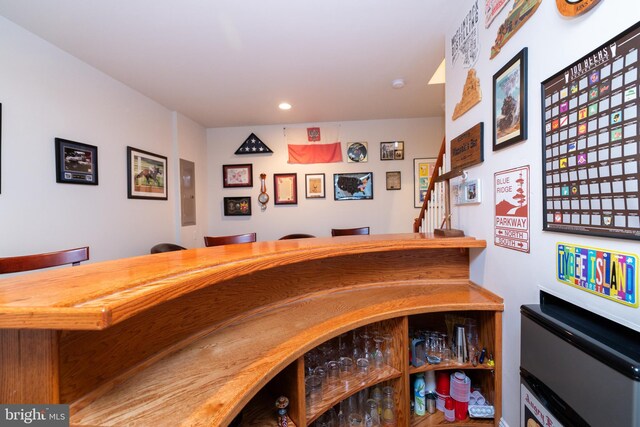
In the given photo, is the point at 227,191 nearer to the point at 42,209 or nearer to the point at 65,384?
the point at 42,209

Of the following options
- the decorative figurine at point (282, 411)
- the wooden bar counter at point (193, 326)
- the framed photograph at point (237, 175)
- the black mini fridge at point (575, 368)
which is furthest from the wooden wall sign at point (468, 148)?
the framed photograph at point (237, 175)

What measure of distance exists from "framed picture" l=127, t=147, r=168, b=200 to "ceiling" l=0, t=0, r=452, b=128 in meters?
0.70

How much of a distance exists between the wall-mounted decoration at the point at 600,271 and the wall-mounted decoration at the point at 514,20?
1.01m

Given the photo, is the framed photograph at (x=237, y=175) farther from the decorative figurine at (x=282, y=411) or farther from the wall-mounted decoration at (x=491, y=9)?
the decorative figurine at (x=282, y=411)

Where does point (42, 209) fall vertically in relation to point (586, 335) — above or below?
above

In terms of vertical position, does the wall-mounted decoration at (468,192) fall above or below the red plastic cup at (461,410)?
above

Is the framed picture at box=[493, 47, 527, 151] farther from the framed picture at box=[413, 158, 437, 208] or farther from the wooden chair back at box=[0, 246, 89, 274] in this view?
the framed picture at box=[413, 158, 437, 208]

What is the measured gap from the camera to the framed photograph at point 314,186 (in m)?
4.27

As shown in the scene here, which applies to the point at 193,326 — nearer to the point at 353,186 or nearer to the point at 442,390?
the point at 442,390

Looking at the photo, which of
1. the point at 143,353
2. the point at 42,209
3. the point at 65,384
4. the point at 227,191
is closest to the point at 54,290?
the point at 65,384

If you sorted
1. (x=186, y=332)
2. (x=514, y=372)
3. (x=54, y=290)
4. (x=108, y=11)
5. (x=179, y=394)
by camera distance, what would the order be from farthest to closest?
(x=108, y=11) < (x=514, y=372) < (x=186, y=332) < (x=179, y=394) < (x=54, y=290)

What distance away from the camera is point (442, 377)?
1.64 meters

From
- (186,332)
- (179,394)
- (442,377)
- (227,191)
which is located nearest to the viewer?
(179,394)

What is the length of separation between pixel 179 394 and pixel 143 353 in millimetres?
215
